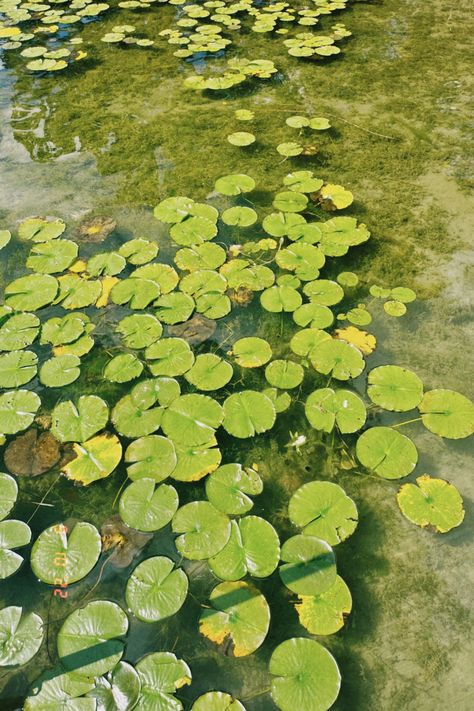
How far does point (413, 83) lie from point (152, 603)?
12.2 feet

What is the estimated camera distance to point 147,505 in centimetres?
150

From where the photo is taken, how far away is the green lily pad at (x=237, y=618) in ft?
4.15

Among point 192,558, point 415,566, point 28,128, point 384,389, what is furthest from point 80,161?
point 415,566

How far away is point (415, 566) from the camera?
143 cm

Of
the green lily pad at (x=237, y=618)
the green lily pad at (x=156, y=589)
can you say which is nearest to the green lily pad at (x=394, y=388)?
the green lily pad at (x=237, y=618)

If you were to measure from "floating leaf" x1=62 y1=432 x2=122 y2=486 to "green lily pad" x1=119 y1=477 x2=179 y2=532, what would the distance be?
4.7 inches

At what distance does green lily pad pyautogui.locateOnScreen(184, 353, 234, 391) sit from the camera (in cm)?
180

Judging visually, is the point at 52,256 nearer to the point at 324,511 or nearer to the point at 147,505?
the point at 147,505

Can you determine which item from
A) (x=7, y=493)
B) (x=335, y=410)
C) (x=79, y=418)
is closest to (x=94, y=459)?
(x=79, y=418)

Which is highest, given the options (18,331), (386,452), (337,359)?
(18,331)

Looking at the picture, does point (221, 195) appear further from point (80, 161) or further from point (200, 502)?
point (200, 502)

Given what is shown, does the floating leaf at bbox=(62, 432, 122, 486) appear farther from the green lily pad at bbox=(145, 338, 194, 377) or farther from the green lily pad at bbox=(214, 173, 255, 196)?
the green lily pad at bbox=(214, 173, 255, 196)

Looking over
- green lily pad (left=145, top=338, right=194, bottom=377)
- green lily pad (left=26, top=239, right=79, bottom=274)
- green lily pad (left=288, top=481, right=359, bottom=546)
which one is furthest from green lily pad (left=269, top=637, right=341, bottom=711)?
green lily pad (left=26, top=239, right=79, bottom=274)

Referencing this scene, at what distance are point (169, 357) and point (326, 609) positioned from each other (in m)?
1.02
